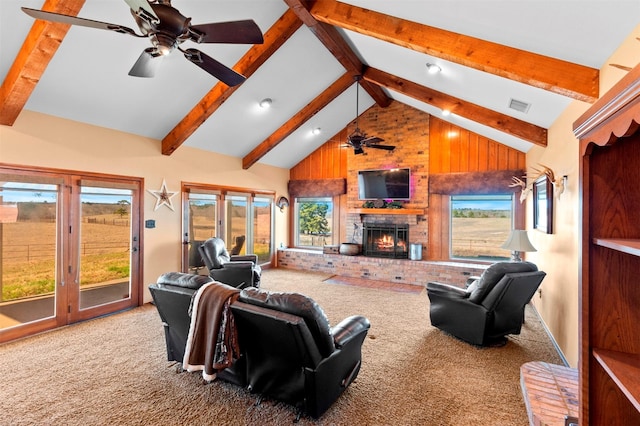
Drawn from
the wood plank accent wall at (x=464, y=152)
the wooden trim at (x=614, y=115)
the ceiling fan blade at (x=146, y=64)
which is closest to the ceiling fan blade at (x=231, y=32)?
the ceiling fan blade at (x=146, y=64)

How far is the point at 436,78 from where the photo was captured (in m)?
4.23

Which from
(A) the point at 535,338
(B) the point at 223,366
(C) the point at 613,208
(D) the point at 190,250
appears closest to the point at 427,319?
(A) the point at 535,338

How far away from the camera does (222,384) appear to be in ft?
9.05

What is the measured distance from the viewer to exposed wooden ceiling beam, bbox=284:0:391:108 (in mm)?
3582

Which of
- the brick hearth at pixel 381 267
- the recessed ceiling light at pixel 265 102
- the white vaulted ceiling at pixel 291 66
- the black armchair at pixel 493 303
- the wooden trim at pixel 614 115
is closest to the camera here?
the wooden trim at pixel 614 115

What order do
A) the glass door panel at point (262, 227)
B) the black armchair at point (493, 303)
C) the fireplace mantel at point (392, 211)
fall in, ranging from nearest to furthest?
the black armchair at point (493, 303), the fireplace mantel at point (392, 211), the glass door panel at point (262, 227)

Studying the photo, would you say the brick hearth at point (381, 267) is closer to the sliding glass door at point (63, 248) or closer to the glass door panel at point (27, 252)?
the sliding glass door at point (63, 248)

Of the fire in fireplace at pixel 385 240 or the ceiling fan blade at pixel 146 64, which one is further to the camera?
the fire in fireplace at pixel 385 240

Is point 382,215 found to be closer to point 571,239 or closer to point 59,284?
point 571,239

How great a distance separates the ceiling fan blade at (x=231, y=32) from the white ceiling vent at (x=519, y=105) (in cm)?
319

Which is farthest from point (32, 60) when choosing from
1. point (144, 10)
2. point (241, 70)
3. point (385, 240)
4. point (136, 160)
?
point (385, 240)

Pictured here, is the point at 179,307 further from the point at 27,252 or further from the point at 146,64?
the point at 27,252

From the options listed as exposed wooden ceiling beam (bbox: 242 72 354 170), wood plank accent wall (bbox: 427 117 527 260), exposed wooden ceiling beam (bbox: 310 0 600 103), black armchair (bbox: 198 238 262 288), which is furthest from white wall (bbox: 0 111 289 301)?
wood plank accent wall (bbox: 427 117 527 260)

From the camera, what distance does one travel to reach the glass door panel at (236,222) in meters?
6.87
